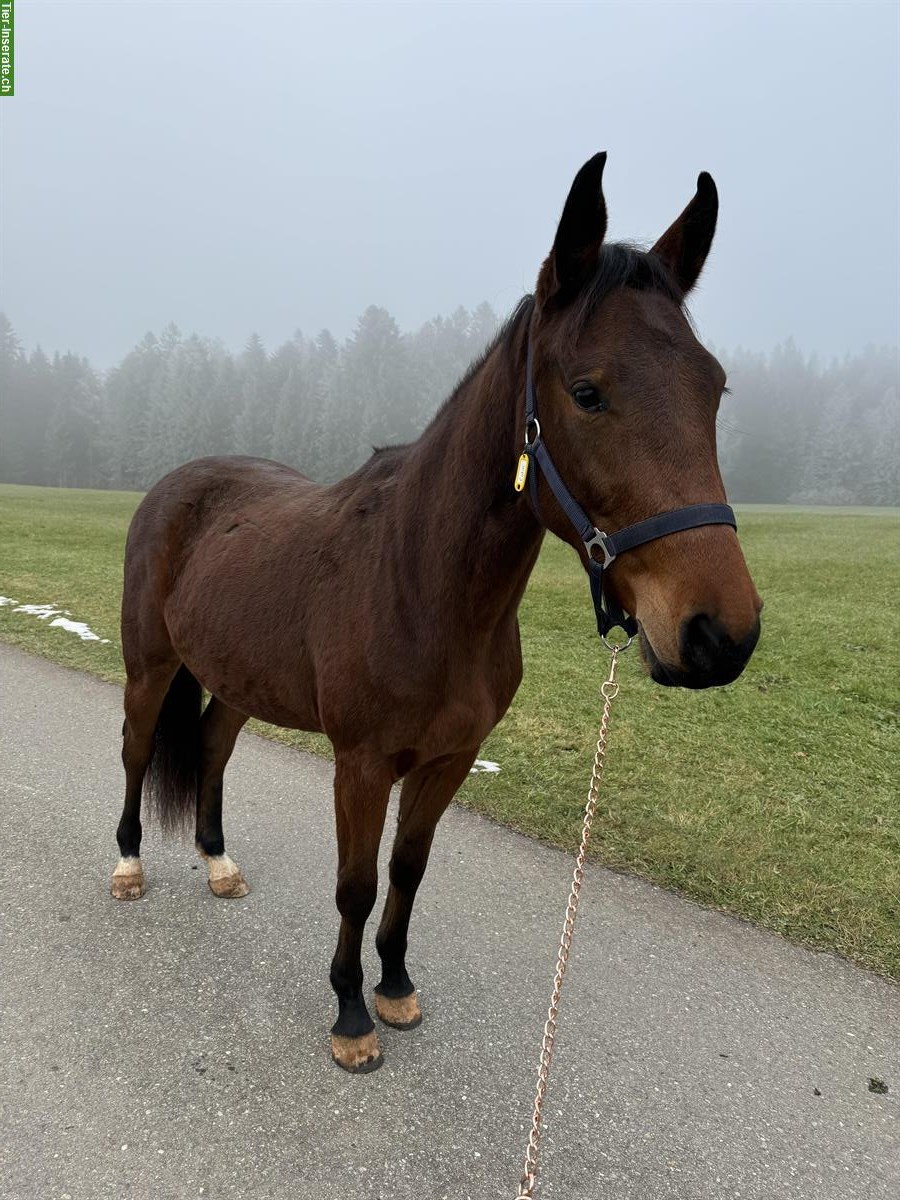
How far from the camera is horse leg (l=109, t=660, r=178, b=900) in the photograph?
3.32 meters

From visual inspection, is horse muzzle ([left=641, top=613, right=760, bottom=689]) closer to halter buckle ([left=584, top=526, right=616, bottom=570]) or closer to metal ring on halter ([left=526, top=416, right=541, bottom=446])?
halter buckle ([left=584, top=526, right=616, bottom=570])

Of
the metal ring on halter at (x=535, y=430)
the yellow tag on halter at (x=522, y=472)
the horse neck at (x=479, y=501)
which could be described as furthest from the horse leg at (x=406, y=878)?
the metal ring on halter at (x=535, y=430)

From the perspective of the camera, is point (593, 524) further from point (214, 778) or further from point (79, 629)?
point (79, 629)

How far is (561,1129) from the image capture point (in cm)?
216

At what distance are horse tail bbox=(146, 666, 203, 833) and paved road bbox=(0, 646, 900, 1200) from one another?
0.33 m

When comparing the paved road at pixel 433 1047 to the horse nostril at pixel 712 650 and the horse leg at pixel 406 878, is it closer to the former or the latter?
the horse leg at pixel 406 878

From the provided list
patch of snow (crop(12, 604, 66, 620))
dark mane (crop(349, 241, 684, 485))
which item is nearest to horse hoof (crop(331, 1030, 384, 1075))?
dark mane (crop(349, 241, 684, 485))

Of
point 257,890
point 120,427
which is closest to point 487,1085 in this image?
point 257,890

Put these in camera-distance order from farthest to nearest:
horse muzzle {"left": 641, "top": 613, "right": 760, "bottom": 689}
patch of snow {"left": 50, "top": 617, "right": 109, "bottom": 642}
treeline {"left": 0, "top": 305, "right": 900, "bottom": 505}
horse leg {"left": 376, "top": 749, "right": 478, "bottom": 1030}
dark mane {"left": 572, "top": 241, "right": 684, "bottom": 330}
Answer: treeline {"left": 0, "top": 305, "right": 900, "bottom": 505} → patch of snow {"left": 50, "top": 617, "right": 109, "bottom": 642} → horse leg {"left": 376, "top": 749, "right": 478, "bottom": 1030} → dark mane {"left": 572, "top": 241, "right": 684, "bottom": 330} → horse muzzle {"left": 641, "top": 613, "right": 760, "bottom": 689}

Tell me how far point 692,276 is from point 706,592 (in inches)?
38.5

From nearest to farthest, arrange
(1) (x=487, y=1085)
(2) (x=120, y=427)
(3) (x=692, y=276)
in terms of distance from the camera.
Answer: (3) (x=692, y=276) → (1) (x=487, y=1085) → (2) (x=120, y=427)

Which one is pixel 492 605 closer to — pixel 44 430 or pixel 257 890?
pixel 257 890

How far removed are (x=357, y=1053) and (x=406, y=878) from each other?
1.87ft

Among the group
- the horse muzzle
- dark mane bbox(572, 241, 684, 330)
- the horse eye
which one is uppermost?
dark mane bbox(572, 241, 684, 330)
